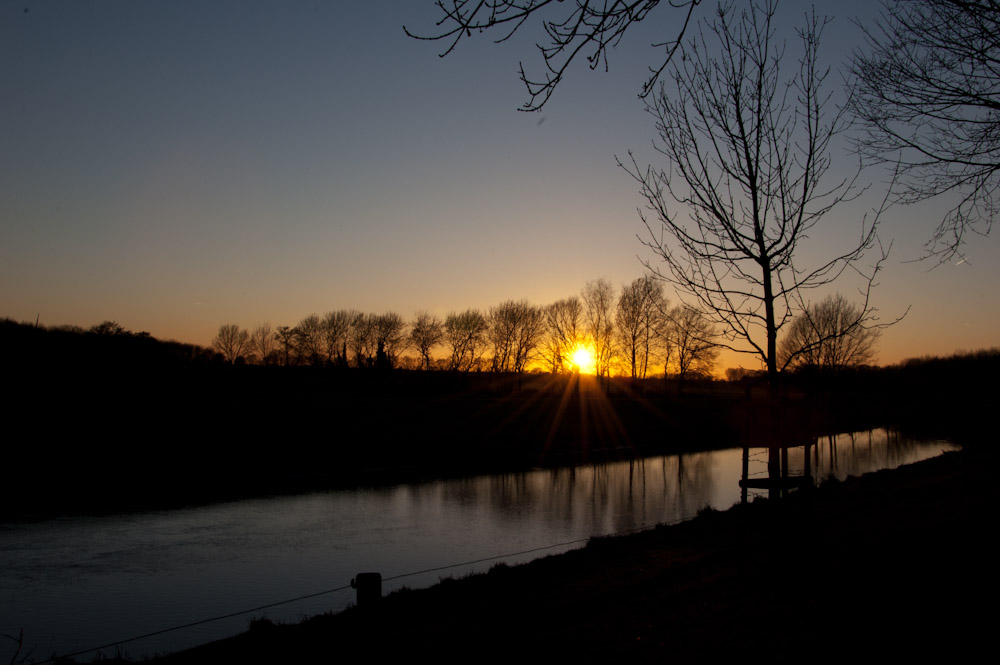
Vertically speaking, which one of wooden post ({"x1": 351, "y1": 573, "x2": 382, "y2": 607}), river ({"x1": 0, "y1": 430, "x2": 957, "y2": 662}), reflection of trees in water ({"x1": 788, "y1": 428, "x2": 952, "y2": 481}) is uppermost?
wooden post ({"x1": 351, "y1": 573, "x2": 382, "y2": 607})

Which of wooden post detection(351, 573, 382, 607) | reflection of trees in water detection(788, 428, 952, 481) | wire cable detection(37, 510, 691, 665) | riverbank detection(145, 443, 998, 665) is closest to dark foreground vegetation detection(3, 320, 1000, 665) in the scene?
riverbank detection(145, 443, 998, 665)

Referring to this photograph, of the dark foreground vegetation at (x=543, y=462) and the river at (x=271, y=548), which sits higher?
the dark foreground vegetation at (x=543, y=462)

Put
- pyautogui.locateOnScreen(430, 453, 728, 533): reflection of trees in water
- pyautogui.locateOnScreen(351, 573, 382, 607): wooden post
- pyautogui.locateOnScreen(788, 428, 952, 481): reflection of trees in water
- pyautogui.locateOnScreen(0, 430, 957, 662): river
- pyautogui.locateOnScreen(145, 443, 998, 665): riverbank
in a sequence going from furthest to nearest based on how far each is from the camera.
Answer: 1. pyautogui.locateOnScreen(788, 428, 952, 481): reflection of trees in water
2. pyautogui.locateOnScreen(430, 453, 728, 533): reflection of trees in water
3. pyautogui.locateOnScreen(0, 430, 957, 662): river
4. pyautogui.locateOnScreen(351, 573, 382, 607): wooden post
5. pyautogui.locateOnScreen(145, 443, 998, 665): riverbank

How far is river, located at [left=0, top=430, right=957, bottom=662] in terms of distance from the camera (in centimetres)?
1128

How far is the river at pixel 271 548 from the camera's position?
11281 mm

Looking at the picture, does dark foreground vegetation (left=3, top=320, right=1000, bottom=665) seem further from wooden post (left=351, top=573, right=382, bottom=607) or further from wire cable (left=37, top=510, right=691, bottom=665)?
wire cable (left=37, top=510, right=691, bottom=665)

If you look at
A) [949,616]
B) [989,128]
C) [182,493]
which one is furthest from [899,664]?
[182,493]

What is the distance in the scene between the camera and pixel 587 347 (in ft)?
263

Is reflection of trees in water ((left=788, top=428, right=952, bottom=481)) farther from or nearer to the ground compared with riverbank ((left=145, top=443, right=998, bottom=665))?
nearer to the ground

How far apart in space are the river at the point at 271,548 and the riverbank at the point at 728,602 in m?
3.07

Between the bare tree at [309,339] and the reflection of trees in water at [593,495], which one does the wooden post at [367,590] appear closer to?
the reflection of trees in water at [593,495]

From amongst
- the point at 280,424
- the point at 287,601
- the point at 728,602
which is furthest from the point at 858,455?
the point at 728,602

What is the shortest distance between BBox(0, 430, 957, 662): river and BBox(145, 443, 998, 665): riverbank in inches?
121

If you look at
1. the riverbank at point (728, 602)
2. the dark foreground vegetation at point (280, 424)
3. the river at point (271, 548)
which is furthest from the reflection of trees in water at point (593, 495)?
→ the riverbank at point (728, 602)
